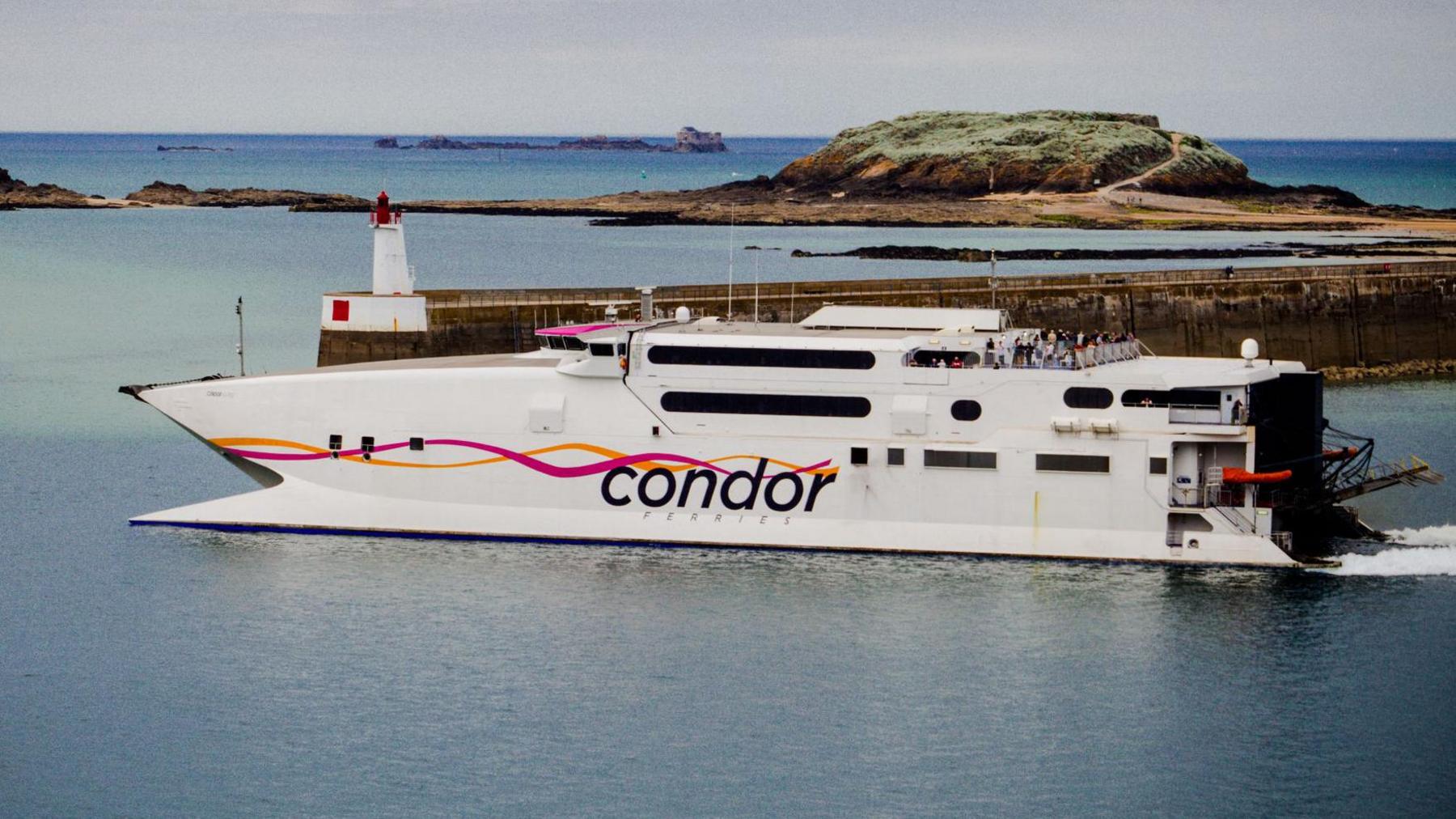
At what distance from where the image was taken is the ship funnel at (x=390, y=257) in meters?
43.8

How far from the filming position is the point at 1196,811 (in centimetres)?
2405

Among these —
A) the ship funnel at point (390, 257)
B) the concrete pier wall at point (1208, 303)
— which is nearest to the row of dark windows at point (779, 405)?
A: the ship funnel at point (390, 257)

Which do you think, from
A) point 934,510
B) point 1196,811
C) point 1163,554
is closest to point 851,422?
point 934,510

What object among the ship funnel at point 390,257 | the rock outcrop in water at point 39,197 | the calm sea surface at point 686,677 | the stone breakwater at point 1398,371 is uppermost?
the rock outcrop in water at point 39,197

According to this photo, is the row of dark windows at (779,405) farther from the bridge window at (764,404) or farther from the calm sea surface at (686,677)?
the calm sea surface at (686,677)

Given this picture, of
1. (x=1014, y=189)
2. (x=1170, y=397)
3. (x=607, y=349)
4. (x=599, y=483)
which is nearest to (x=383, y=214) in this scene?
(x=607, y=349)

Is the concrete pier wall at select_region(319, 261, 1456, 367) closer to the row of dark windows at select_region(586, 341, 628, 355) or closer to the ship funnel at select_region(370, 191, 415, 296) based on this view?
the ship funnel at select_region(370, 191, 415, 296)

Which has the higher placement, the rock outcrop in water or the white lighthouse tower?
the rock outcrop in water

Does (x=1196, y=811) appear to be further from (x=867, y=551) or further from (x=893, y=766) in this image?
(x=867, y=551)

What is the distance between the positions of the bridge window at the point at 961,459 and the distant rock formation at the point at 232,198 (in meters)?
117

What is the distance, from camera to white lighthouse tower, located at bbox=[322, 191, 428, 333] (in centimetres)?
4497

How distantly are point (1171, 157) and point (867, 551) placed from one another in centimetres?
10493

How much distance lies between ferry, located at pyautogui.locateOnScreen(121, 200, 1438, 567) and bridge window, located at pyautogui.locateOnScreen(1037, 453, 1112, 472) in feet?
0.14

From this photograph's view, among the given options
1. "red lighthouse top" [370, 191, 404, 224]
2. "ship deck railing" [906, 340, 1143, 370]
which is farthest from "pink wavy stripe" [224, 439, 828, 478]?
"red lighthouse top" [370, 191, 404, 224]
